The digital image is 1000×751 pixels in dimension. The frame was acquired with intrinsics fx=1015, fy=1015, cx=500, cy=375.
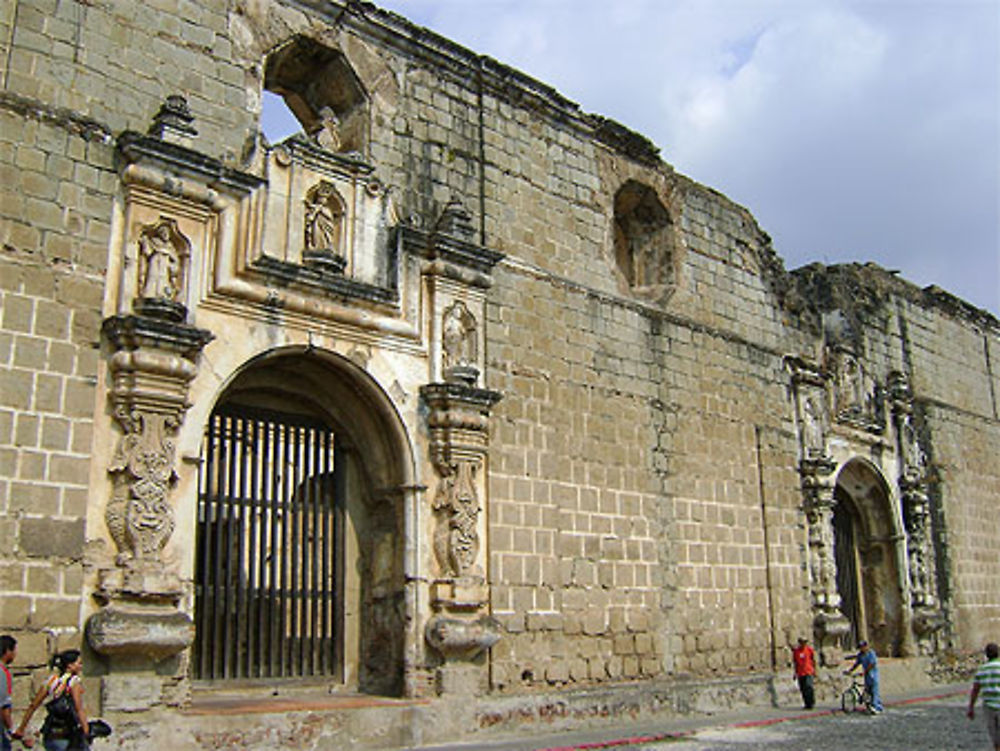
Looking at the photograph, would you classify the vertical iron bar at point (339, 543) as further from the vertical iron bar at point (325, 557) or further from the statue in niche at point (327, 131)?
the statue in niche at point (327, 131)

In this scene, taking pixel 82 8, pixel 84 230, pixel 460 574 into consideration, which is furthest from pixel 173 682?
pixel 82 8

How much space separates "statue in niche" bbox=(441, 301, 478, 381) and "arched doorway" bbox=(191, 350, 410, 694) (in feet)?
2.75

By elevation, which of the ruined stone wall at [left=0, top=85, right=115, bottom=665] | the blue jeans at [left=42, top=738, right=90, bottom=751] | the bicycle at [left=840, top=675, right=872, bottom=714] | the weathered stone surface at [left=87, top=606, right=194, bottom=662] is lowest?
the bicycle at [left=840, top=675, right=872, bottom=714]

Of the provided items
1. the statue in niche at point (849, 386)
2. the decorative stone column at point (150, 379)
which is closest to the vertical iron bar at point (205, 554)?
the decorative stone column at point (150, 379)

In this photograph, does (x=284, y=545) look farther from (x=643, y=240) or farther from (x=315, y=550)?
(x=643, y=240)

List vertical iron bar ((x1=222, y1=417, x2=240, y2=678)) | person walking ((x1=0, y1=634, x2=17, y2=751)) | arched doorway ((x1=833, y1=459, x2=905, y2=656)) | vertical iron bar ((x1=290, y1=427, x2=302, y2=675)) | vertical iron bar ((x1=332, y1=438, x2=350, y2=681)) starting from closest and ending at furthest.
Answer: person walking ((x1=0, y1=634, x2=17, y2=751))
vertical iron bar ((x1=222, y1=417, x2=240, y2=678))
vertical iron bar ((x1=290, y1=427, x2=302, y2=675))
vertical iron bar ((x1=332, y1=438, x2=350, y2=681))
arched doorway ((x1=833, y1=459, x2=905, y2=656))

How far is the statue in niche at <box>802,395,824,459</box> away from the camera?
1399 cm

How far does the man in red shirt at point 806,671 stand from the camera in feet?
39.6

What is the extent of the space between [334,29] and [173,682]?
613 centimetres

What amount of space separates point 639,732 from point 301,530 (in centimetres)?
382

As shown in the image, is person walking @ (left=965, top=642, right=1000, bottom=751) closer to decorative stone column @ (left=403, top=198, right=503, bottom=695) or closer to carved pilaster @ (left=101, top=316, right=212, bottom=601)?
decorative stone column @ (left=403, top=198, right=503, bottom=695)

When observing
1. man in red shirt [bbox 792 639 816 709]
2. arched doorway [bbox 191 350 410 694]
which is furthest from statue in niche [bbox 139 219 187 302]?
man in red shirt [bbox 792 639 816 709]

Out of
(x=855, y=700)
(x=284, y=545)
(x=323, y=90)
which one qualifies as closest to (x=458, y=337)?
(x=284, y=545)

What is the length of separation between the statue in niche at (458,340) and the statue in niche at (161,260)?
8.74 feet
